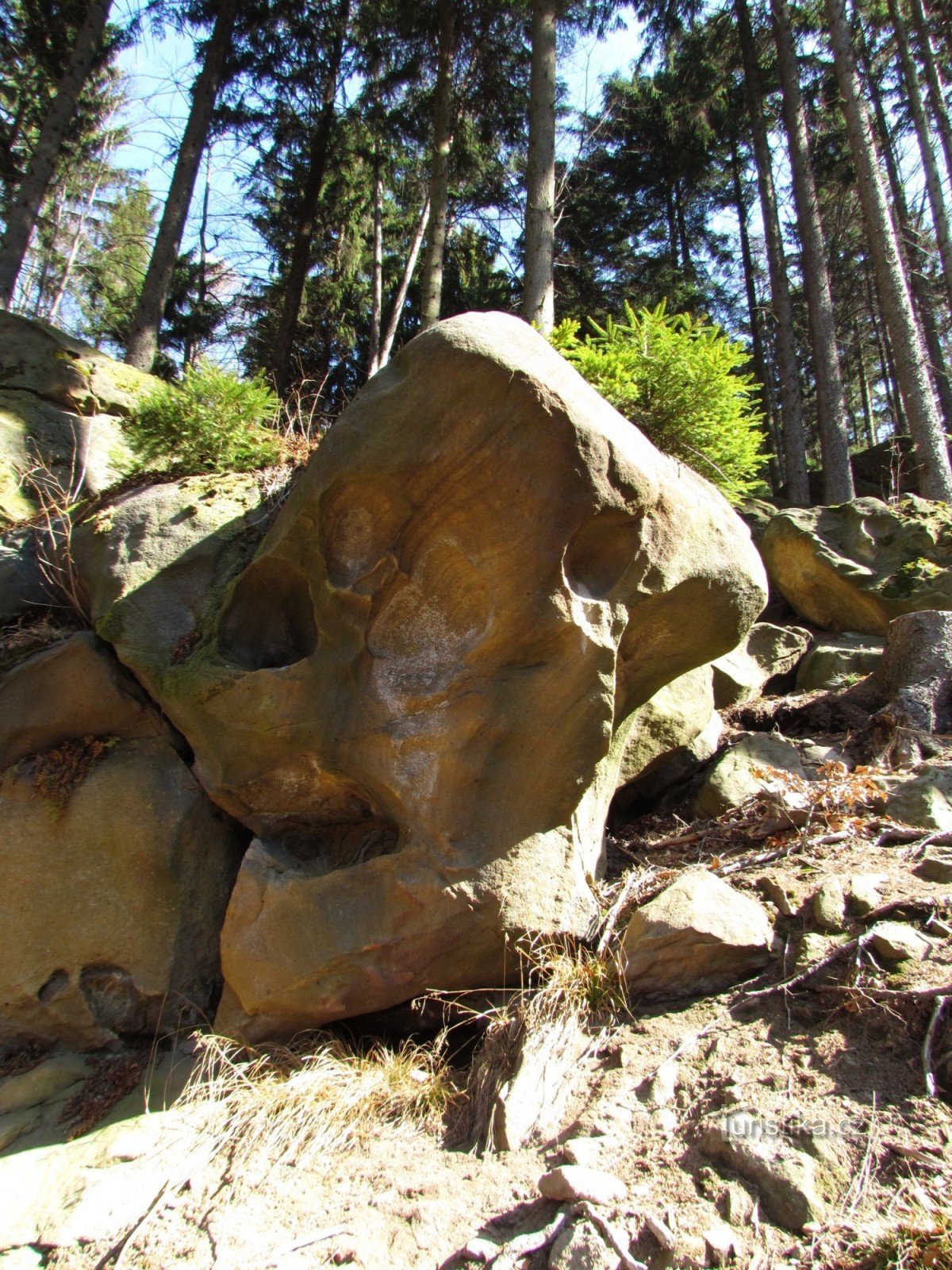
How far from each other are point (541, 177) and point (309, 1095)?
9.11m

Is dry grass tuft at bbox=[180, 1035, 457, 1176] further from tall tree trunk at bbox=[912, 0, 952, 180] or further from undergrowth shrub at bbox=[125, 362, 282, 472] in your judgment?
tall tree trunk at bbox=[912, 0, 952, 180]

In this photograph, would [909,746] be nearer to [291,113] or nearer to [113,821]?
[113,821]

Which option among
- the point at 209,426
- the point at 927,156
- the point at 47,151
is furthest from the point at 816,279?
the point at 47,151

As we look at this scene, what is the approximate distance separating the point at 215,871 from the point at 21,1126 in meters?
1.39

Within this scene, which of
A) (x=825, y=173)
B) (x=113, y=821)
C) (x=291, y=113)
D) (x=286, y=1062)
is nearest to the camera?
(x=286, y=1062)

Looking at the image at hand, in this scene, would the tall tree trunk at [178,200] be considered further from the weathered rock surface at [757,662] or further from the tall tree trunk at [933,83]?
the tall tree trunk at [933,83]

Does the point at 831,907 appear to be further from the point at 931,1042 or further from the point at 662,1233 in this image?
the point at 662,1233

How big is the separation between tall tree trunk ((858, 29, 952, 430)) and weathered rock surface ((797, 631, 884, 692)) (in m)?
10.0

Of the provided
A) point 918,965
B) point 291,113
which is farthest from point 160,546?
point 291,113

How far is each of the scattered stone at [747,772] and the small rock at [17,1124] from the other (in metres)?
3.79

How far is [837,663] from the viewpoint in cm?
625

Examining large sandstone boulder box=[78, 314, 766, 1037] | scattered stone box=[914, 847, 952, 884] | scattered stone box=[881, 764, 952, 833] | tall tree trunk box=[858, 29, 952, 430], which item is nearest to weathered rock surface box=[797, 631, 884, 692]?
scattered stone box=[881, 764, 952, 833]

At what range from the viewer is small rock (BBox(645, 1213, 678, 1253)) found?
2.25 meters

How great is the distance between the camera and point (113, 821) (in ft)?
14.5
